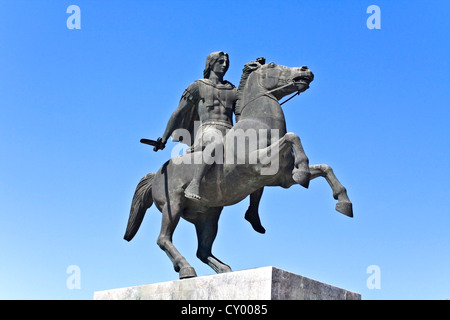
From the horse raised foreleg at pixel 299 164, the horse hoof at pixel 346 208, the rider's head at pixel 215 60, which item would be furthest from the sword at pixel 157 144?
the horse hoof at pixel 346 208

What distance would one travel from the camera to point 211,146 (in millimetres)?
9492

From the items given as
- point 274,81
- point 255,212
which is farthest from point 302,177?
point 274,81

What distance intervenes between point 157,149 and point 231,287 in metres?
3.32

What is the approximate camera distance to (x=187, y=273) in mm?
9195

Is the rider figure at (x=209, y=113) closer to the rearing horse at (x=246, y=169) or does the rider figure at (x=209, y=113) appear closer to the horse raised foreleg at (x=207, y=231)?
the rearing horse at (x=246, y=169)

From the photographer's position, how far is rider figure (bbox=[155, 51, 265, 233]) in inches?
378

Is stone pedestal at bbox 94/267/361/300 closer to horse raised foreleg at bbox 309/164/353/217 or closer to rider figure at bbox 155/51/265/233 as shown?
horse raised foreleg at bbox 309/164/353/217

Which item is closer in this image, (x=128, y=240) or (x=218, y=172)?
(x=218, y=172)

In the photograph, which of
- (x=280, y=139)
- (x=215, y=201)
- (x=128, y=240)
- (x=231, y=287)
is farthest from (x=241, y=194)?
(x=128, y=240)

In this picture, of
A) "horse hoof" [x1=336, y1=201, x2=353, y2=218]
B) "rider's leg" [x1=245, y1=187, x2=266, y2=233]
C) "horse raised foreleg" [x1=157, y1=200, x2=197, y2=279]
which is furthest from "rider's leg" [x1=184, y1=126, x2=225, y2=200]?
"horse hoof" [x1=336, y1=201, x2=353, y2=218]
